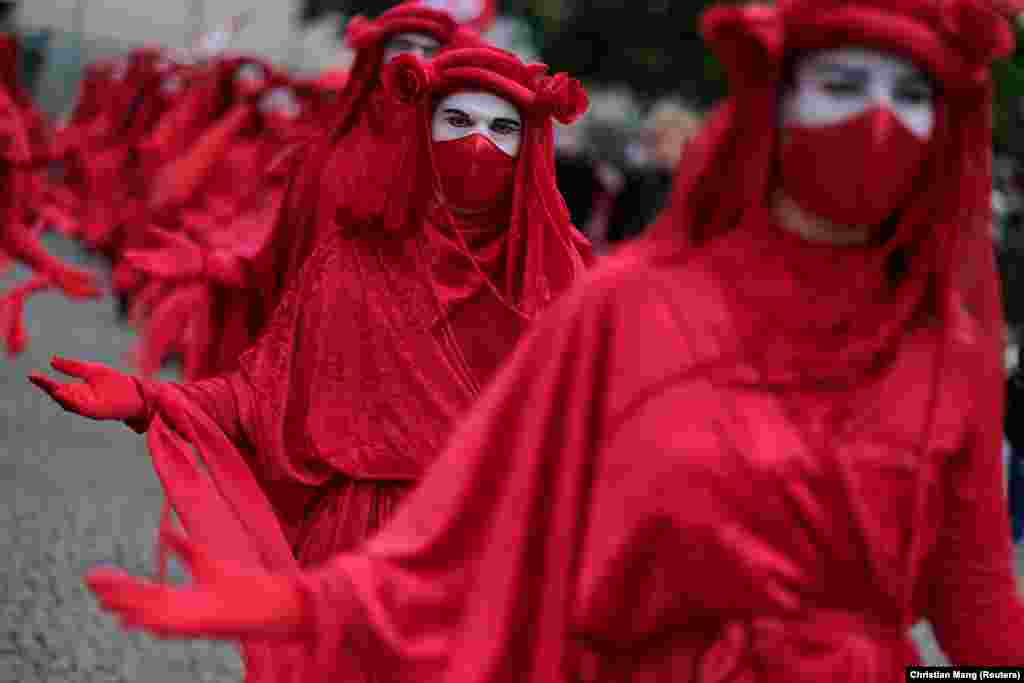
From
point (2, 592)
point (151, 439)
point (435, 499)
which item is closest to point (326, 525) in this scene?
point (151, 439)

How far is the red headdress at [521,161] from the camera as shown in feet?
13.0

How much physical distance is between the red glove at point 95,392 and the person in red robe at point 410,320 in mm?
33

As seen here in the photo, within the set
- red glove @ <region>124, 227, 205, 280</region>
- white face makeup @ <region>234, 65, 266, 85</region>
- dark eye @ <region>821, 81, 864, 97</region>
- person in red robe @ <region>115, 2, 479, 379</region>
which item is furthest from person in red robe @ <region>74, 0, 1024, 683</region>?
white face makeup @ <region>234, 65, 266, 85</region>

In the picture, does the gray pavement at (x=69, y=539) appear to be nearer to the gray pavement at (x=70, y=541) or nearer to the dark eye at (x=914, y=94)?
the gray pavement at (x=70, y=541)

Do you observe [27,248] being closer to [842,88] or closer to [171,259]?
[171,259]

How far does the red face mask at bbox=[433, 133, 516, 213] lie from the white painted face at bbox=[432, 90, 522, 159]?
0.02m

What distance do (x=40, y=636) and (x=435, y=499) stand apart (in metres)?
3.41

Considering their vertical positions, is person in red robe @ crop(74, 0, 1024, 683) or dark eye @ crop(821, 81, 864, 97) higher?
dark eye @ crop(821, 81, 864, 97)

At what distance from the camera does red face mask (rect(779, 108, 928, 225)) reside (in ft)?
7.89

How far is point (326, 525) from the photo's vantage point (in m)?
4.00

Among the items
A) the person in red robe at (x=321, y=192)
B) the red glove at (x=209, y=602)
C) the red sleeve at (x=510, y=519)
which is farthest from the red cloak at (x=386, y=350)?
the red glove at (x=209, y=602)

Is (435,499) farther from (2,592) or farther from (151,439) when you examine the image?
(2,592)

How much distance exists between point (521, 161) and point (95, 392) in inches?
44.7

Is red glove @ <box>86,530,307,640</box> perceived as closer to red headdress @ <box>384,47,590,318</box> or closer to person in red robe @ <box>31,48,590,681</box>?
person in red robe @ <box>31,48,590,681</box>
